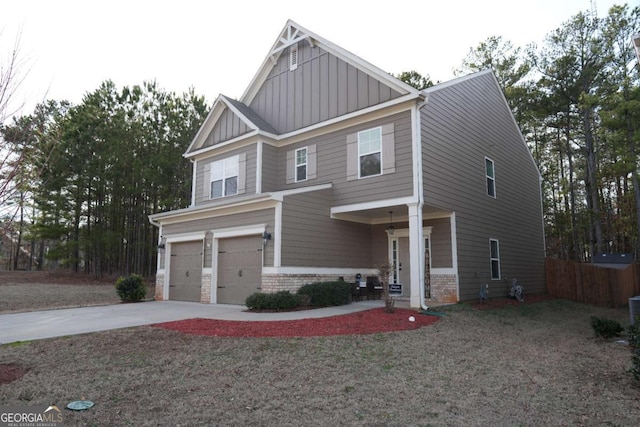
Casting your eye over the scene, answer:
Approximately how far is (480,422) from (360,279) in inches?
389

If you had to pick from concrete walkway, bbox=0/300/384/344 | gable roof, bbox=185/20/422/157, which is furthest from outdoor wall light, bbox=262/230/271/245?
gable roof, bbox=185/20/422/157

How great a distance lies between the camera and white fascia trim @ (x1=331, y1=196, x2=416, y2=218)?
38.0ft

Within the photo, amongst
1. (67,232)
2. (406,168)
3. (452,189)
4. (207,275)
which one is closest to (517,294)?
(452,189)

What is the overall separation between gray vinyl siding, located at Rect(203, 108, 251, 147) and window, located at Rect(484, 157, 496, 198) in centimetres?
864

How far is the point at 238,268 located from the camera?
1272 centimetres

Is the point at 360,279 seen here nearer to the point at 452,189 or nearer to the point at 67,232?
the point at 452,189

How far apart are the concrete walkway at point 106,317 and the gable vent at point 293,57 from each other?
28.2ft

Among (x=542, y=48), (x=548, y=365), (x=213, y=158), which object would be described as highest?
(x=542, y=48)

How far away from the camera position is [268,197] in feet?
37.4

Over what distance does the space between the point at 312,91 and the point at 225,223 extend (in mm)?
5322

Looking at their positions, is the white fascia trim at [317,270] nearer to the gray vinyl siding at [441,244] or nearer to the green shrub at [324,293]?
the green shrub at [324,293]

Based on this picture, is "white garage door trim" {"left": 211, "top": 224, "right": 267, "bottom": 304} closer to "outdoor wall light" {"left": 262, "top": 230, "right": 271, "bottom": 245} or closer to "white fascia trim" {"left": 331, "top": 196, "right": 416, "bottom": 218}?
"outdoor wall light" {"left": 262, "top": 230, "right": 271, "bottom": 245}

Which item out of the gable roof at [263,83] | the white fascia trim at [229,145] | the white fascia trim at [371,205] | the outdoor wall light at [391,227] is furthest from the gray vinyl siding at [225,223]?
the outdoor wall light at [391,227]

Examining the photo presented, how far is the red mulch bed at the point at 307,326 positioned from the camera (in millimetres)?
7621
